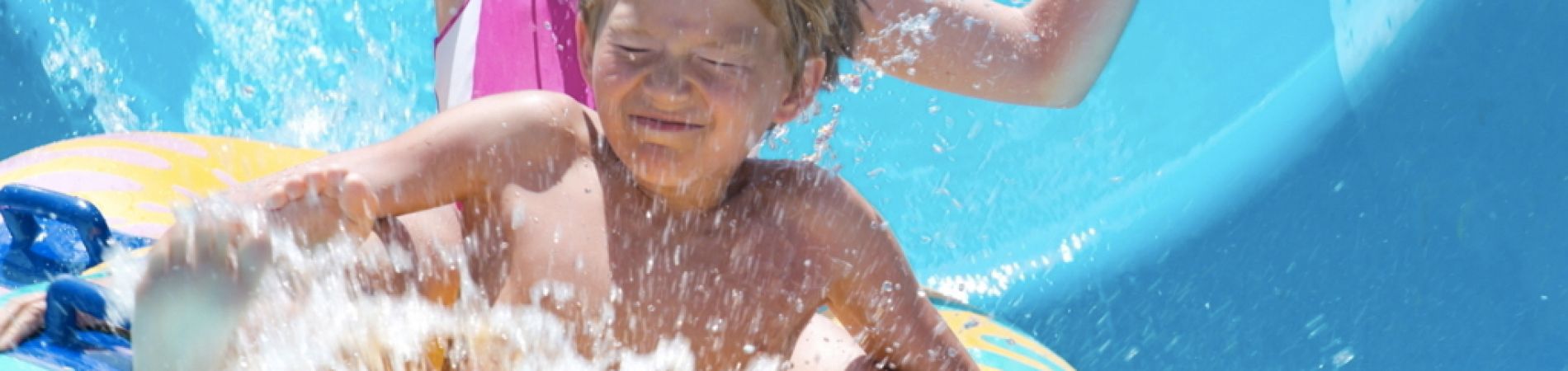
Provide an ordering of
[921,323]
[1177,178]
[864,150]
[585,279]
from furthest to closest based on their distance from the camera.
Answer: [864,150]
[1177,178]
[921,323]
[585,279]

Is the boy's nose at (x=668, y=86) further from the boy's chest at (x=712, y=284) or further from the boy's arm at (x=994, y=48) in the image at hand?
the boy's arm at (x=994, y=48)

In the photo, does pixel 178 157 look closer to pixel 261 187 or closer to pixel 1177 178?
pixel 261 187

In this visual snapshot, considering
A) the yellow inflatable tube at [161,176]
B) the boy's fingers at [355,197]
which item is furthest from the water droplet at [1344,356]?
the boy's fingers at [355,197]

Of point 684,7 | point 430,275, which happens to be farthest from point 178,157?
point 684,7

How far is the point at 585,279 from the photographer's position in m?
1.32

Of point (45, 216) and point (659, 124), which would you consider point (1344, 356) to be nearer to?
point (659, 124)

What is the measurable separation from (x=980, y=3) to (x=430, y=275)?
0.80 meters

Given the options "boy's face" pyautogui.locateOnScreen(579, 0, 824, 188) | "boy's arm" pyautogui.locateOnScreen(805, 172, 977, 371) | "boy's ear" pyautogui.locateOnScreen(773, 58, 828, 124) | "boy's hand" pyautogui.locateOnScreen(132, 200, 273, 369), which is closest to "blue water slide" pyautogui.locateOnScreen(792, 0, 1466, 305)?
"boy's arm" pyautogui.locateOnScreen(805, 172, 977, 371)

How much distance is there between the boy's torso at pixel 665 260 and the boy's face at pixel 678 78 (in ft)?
0.19

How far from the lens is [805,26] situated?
1.36 m

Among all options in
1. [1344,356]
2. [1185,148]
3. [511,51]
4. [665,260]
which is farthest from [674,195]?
[1185,148]

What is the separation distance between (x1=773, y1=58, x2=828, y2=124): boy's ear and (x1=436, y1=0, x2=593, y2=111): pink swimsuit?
0.46 m

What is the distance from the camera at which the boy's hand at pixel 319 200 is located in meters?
1.13

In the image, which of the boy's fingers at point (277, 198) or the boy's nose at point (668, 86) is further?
the boy's nose at point (668, 86)
